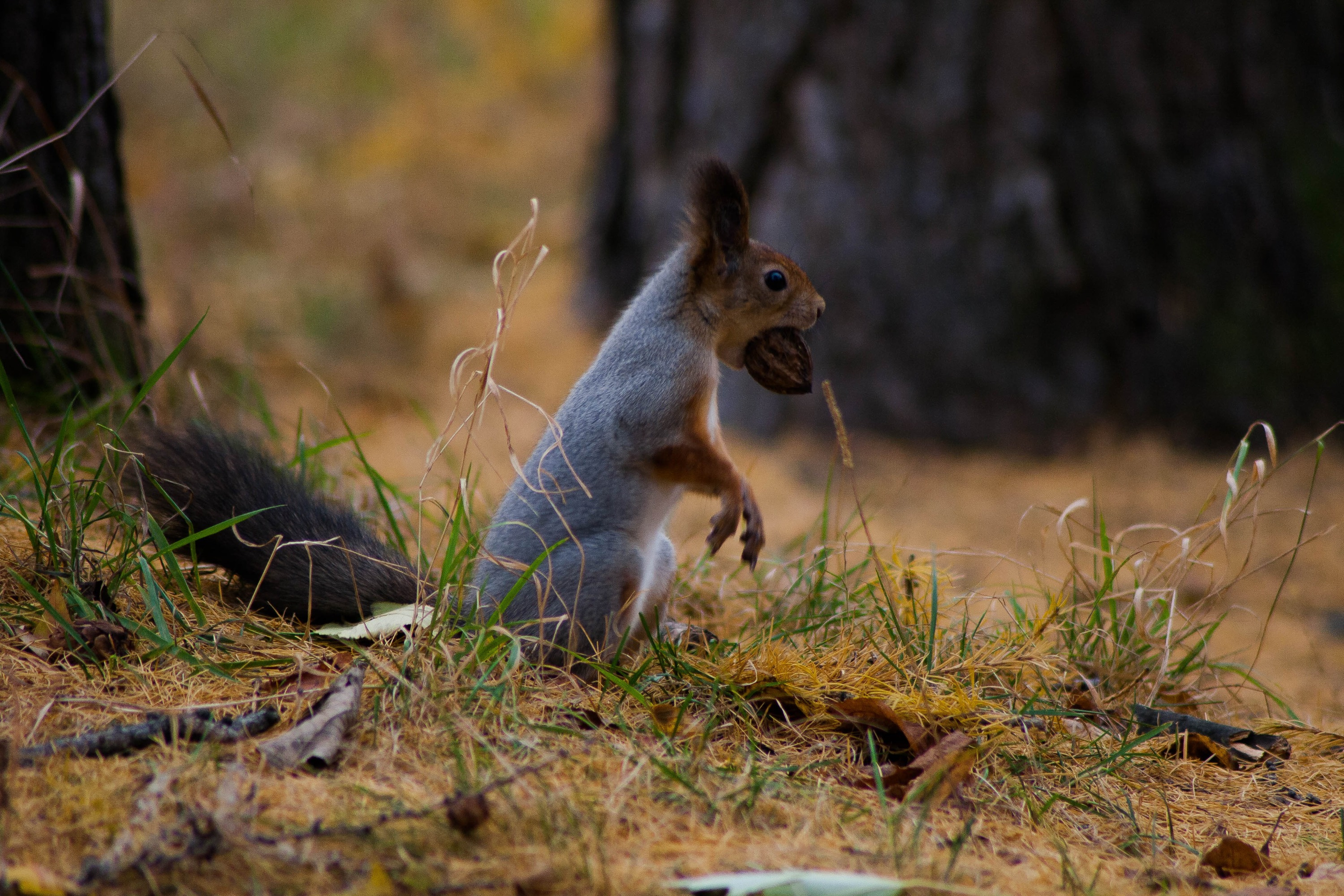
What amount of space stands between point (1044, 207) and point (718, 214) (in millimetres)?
2917

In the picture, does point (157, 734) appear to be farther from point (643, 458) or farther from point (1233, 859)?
point (1233, 859)

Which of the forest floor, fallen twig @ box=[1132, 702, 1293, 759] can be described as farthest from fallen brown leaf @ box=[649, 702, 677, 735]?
fallen twig @ box=[1132, 702, 1293, 759]

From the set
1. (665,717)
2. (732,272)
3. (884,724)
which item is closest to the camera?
(665,717)

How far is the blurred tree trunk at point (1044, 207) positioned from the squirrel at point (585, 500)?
252 centimetres

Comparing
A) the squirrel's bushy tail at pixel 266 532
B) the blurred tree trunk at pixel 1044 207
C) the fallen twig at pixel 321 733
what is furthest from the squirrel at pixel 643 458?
the blurred tree trunk at pixel 1044 207

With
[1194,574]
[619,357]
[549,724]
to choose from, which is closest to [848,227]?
[1194,574]

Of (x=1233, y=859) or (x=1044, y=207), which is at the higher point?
(x=1044, y=207)

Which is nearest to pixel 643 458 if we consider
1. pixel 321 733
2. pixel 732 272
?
pixel 732 272

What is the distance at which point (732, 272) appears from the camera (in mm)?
2596

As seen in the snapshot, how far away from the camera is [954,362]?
510 cm

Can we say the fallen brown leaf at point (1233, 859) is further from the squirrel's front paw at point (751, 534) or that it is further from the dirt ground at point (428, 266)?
the squirrel's front paw at point (751, 534)

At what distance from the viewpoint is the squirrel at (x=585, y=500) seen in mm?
2279

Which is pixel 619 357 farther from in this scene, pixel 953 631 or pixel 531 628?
pixel 953 631

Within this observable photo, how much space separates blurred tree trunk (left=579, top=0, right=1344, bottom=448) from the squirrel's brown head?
2343 millimetres
